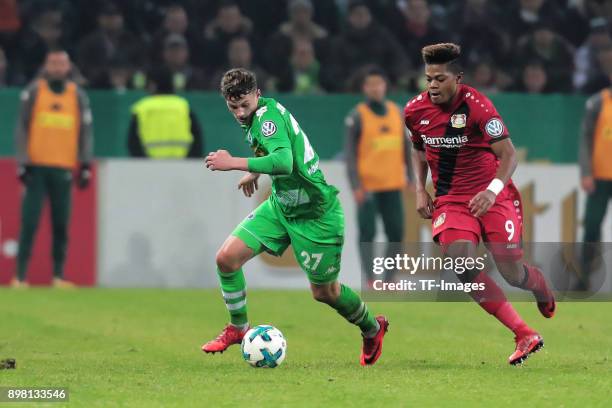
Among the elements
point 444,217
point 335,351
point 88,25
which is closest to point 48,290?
point 88,25

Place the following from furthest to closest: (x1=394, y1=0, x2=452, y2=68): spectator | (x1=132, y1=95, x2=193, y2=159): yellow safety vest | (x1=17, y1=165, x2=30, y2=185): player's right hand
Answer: (x1=394, y1=0, x2=452, y2=68): spectator → (x1=132, y1=95, x2=193, y2=159): yellow safety vest → (x1=17, y1=165, x2=30, y2=185): player's right hand

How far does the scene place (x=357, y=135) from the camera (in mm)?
15102

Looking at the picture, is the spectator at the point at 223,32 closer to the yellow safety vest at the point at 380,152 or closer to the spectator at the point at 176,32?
the spectator at the point at 176,32

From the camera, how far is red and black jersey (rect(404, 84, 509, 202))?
8.48m

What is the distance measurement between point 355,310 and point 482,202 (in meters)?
1.01

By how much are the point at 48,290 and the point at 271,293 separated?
218 centimetres

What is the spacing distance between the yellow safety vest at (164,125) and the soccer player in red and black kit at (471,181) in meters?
6.75

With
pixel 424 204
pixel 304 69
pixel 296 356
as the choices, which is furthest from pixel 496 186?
pixel 304 69

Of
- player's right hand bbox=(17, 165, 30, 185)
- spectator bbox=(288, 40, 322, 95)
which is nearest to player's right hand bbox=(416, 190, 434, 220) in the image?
player's right hand bbox=(17, 165, 30, 185)

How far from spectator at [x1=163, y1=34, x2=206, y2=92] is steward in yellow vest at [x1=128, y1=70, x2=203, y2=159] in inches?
35.7

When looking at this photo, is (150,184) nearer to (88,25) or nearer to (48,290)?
(48,290)

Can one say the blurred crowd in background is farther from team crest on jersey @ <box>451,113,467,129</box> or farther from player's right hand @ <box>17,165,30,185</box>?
team crest on jersey @ <box>451,113,467,129</box>

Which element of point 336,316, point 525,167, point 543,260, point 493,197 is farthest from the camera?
point 525,167

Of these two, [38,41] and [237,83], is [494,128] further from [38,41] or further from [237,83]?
[38,41]
